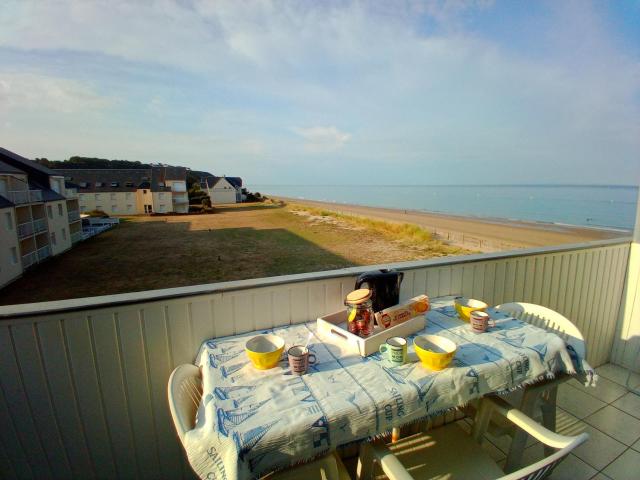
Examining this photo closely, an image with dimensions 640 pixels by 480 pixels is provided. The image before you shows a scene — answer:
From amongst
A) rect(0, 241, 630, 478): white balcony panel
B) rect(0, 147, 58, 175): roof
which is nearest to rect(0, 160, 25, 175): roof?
rect(0, 147, 58, 175): roof

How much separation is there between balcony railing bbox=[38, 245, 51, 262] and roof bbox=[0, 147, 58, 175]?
3418 mm

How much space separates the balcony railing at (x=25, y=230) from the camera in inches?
446

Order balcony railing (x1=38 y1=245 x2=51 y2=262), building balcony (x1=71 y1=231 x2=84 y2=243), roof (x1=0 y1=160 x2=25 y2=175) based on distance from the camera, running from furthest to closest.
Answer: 1. building balcony (x1=71 y1=231 x2=84 y2=243)
2. balcony railing (x1=38 y1=245 x2=51 y2=262)
3. roof (x1=0 y1=160 x2=25 y2=175)

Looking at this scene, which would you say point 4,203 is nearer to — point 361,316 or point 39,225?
point 39,225

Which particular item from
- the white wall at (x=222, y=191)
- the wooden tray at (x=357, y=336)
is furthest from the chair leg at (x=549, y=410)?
the white wall at (x=222, y=191)

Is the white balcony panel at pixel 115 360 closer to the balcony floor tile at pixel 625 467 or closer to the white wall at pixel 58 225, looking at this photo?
the balcony floor tile at pixel 625 467

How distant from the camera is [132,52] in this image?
4734 millimetres

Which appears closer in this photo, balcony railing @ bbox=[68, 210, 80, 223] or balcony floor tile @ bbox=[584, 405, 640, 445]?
balcony floor tile @ bbox=[584, 405, 640, 445]

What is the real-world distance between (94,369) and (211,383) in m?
0.53

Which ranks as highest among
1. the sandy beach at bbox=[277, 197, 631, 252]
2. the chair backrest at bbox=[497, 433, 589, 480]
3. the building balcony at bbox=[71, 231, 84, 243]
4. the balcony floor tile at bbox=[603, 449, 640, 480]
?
the chair backrest at bbox=[497, 433, 589, 480]

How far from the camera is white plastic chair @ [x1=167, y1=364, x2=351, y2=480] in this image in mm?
744

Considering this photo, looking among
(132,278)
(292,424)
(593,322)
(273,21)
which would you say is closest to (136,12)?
(273,21)

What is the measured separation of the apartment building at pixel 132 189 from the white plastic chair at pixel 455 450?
22766 millimetres

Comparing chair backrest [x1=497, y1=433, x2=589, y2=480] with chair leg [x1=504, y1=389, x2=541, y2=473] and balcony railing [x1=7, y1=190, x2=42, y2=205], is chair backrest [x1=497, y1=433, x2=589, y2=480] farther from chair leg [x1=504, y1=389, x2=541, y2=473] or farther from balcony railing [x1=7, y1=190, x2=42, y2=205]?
balcony railing [x1=7, y1=190, x2=42, y2=205]
